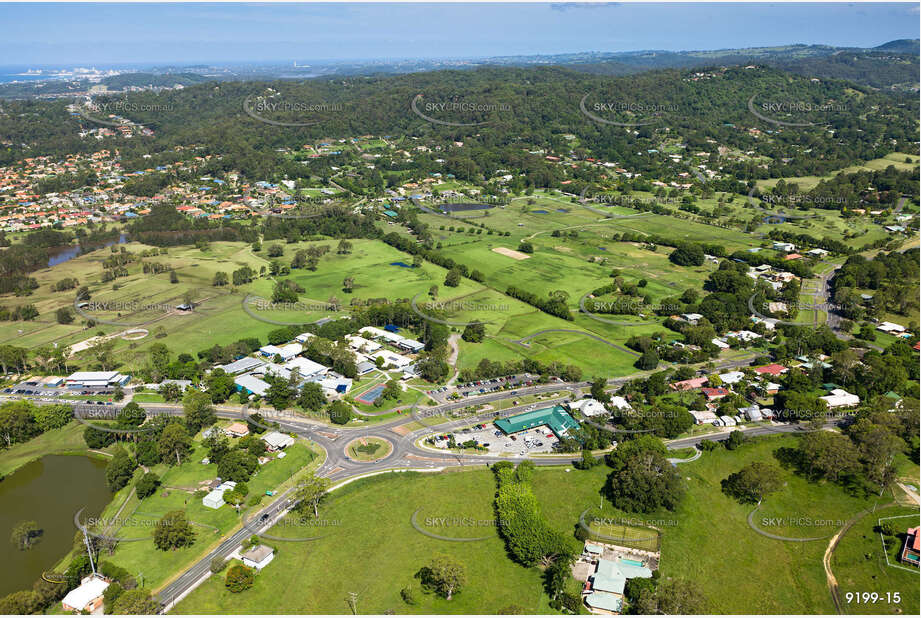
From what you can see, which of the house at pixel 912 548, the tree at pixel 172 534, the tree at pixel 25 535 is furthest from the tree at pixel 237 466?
the house at pixel 912 548

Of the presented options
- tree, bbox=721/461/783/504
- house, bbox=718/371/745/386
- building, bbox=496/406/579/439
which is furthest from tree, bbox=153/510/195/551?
house, bbox=718/371/745/386

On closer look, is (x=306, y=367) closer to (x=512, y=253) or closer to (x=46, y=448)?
(x=46, y=448)

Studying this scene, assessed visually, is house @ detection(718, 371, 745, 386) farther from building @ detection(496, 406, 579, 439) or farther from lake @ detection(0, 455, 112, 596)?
lake @ detection(0, 455, 112, 596)

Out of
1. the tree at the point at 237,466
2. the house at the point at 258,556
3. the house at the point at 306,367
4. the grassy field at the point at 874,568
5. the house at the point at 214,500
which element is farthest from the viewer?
the house at the point at 306,367

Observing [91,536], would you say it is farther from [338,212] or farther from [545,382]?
[338,212]

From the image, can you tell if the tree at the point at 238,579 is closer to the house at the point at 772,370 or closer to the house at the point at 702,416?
the house at the point at 702,416
